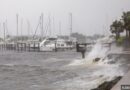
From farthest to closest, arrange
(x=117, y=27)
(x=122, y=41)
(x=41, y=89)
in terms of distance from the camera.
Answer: (x=117, y=27)
(x=122, y=41)
(x=41, y=89)

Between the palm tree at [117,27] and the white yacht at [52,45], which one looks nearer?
the palm tree at [117,27]

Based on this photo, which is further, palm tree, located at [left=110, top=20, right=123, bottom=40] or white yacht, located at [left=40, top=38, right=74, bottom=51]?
white yacht, located at [left=40, top=38, right=74, bottom=51]

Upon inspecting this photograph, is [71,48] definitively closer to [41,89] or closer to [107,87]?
[41,89]

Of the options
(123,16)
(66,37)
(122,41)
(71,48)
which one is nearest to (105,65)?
(122,41)

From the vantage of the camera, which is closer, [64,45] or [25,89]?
[25,89]

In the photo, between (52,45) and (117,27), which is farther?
(52,45)

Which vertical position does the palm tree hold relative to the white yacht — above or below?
above

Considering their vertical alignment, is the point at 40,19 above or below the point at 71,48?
above

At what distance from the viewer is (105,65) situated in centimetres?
2728

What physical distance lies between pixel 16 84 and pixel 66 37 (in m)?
96.6

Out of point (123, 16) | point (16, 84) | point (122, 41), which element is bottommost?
point (16, 84)

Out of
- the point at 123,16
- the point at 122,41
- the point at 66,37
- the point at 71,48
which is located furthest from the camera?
the point at 66,37

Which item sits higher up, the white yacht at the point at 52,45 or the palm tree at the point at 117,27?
the palm tree at the point at 117,27

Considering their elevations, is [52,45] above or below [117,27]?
below
